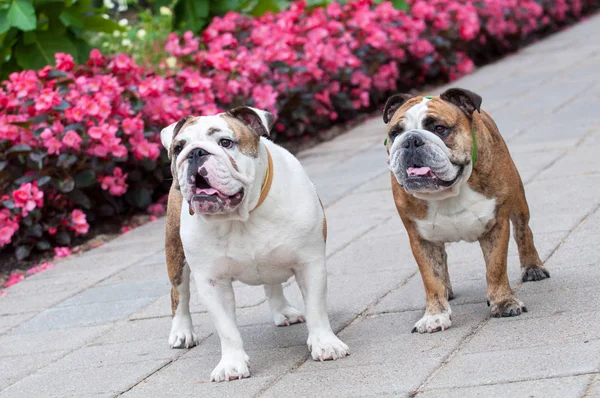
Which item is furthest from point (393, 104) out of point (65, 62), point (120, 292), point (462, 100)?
point (65, 62)

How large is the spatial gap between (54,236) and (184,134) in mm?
3876

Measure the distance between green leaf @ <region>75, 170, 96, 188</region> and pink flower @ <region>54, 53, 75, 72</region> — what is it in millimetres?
996

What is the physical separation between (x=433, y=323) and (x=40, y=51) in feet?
18.0

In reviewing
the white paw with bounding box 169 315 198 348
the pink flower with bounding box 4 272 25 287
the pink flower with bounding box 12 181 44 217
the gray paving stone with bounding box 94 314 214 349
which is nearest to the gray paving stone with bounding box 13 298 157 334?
the gray paving stone with bounding box 94 314 214 349

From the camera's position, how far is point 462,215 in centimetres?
483

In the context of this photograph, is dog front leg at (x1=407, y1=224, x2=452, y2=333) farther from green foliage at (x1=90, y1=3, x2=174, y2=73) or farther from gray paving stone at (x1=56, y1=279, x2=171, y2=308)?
green foliage at (x1=90, y1=3, x2=174, y2=73)

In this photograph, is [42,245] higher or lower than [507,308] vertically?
lower

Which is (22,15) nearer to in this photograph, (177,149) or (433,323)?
(177,149)

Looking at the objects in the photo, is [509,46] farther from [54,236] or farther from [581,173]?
[54,236]

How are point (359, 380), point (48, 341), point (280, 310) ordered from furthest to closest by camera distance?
point (48, 341) → point (280, 310) → point (359, 380)

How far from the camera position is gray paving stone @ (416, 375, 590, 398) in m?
3.71

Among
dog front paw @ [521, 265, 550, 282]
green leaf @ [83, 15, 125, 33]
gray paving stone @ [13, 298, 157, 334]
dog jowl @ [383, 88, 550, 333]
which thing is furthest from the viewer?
green leaf @ [83, 15, 125, 33]

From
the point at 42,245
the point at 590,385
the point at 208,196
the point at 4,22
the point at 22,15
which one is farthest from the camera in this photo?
the point at 4,22

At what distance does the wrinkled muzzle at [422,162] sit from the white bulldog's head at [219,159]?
1.96 feet
